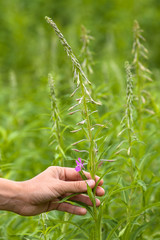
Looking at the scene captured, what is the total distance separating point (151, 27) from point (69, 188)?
413 inches

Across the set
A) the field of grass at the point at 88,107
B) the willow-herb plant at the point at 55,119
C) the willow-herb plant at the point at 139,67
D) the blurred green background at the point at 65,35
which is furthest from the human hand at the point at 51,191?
the blurred green background at the point at 65,35

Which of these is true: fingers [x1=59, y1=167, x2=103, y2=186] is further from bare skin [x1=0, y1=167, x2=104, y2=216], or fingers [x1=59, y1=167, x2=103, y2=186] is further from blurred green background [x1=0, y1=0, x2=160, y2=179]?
blurred green background [x1=0, y1=0, x2=160, y2=179]

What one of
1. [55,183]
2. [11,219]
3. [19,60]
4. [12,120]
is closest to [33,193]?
[55,183]

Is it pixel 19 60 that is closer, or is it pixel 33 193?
pixel 33 193

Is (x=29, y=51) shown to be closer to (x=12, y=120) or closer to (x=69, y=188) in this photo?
(x=12, y=120)

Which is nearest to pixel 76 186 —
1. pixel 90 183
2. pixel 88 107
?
pixel 90 183

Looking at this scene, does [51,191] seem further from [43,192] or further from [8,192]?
[8,192]

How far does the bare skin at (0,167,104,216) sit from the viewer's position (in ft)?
8.68

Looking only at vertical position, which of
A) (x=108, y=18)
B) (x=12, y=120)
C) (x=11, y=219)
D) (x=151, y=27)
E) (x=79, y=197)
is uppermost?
(x=108, y=18)

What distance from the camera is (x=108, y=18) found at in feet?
47.3

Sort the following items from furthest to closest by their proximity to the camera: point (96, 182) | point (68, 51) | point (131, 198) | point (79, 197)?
point (131, 198), point (79, 197), point (96, 182), point (68, 51)

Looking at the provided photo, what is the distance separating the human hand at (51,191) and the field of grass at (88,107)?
120 mm

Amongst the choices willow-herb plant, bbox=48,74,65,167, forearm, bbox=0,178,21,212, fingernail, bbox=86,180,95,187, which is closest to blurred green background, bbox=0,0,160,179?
willow-herb plant, bbox=48,74,65,167

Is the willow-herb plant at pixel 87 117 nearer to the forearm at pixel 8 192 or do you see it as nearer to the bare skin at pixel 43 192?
the bare skin at pixel 43 192
